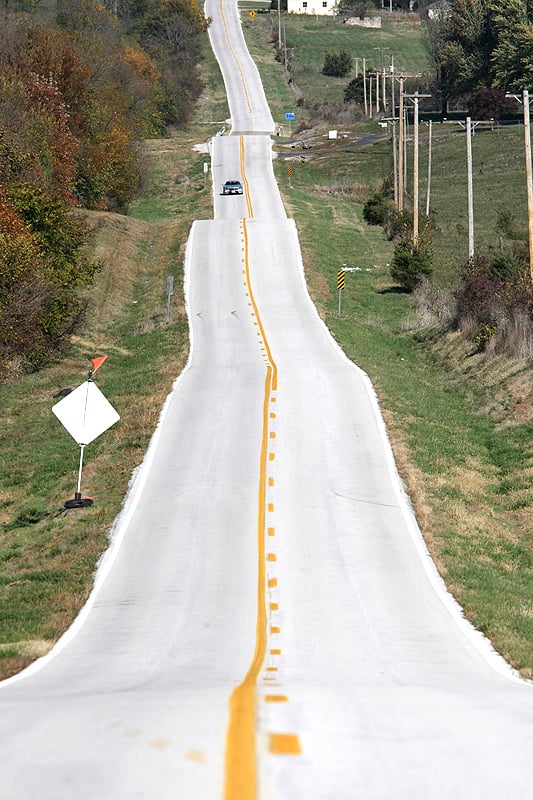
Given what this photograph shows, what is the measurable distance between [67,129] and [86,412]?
160ft

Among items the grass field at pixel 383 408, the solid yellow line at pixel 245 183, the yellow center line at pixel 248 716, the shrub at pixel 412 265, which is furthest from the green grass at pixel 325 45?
the yellow center line at pixel 248 716

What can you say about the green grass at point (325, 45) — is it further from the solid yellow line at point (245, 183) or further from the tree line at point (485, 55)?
the solid yellow line at point (245, 183)

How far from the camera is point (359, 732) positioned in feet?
36.7

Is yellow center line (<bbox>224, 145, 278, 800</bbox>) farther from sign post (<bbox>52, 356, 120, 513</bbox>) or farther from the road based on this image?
sign post (<bbox>52, 356, 120, 513</bbox>)

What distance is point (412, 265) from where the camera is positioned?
60188mm

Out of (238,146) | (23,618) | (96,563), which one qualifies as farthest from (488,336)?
(238,146)

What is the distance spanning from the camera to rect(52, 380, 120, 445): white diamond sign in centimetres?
2561

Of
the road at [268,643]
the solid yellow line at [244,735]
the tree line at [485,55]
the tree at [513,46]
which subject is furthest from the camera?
the tree at [513,46]

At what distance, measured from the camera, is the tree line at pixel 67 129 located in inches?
1625

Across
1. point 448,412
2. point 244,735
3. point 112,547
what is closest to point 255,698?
point 244,735

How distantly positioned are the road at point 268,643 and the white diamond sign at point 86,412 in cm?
186

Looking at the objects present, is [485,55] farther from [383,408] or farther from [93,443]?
[93,443]

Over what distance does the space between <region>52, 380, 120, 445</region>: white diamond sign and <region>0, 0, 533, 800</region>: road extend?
1856 mm

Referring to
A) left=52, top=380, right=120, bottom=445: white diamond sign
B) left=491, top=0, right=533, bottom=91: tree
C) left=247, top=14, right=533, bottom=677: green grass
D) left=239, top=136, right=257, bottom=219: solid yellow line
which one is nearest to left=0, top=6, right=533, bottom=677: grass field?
left=247, top=14, right=533, bottom=677: green grass
